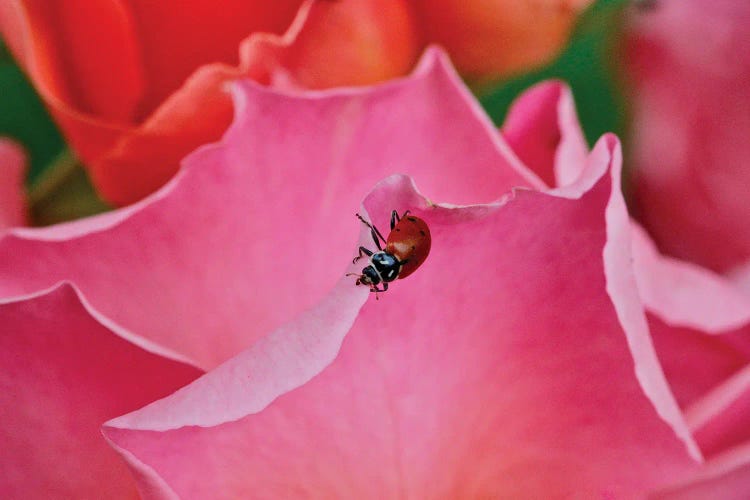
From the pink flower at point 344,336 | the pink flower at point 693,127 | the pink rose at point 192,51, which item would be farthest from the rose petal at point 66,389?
the pink flower at point 693,127

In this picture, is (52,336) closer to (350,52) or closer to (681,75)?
(350,52)

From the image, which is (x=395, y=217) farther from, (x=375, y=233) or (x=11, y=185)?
(x=11, y=185)

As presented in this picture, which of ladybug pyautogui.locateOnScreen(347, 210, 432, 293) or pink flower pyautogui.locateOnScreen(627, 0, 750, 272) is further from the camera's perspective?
pink flower pyautogui.locateOnScreen(627, 0, 750, 272)

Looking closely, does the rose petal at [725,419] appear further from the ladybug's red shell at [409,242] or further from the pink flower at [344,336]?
the ladybug's red shell at [409,242]

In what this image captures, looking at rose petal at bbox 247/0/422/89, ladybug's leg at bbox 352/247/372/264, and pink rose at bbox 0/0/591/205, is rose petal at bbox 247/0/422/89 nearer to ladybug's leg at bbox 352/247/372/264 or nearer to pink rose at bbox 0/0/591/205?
pink rose at bbox 0/0/591/205

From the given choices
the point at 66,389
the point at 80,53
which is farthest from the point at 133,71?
the point at 66,389

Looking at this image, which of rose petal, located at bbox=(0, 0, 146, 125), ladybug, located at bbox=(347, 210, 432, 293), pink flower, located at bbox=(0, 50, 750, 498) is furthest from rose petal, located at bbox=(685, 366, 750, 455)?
rose petal, located at bbox=(0, 0, 146, 125)
